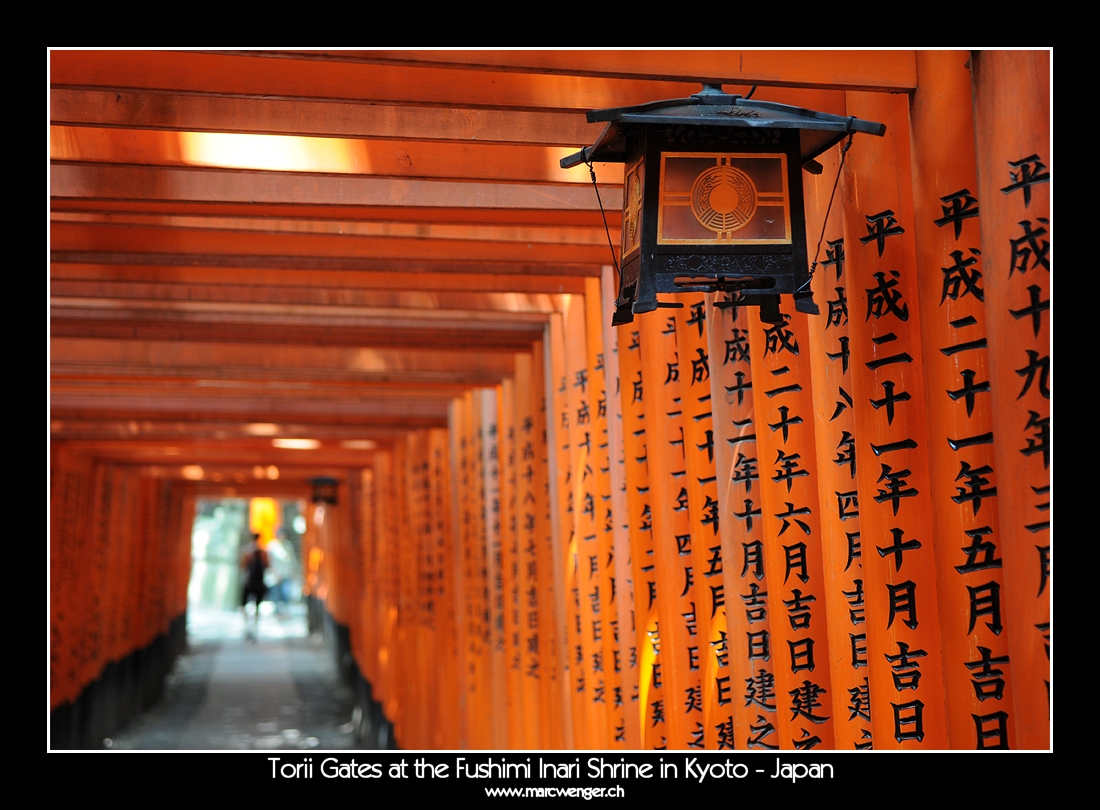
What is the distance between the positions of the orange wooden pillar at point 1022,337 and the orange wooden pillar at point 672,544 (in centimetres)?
239

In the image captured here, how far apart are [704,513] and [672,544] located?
420 millimetres

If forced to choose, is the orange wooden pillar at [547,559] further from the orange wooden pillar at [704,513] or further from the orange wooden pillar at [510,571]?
the orange wooden pillar at [704,513]

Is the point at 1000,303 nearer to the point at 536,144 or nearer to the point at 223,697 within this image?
the point at 536,144

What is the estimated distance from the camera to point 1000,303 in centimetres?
329

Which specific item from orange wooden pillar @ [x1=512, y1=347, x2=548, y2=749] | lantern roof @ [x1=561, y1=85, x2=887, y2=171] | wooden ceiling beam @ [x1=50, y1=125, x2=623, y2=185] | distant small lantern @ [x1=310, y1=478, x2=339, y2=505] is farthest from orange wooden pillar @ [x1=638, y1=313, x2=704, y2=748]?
distant small lantern @ [x1=310, y1=478, x2=339, y2=505]

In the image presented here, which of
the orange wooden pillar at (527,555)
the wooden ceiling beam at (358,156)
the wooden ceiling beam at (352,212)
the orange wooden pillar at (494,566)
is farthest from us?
the orange wooden pillar at (494,566)

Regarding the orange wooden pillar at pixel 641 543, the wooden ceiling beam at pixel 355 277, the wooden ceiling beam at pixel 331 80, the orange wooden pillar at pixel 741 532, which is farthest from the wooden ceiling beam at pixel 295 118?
the wooden ceiling beam at pixel 355 277

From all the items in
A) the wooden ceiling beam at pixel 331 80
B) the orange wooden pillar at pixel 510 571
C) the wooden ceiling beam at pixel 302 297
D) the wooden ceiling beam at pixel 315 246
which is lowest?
the orange wooden pillar at pixel 510 571

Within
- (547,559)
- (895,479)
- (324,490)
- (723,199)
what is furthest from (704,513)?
(324,490)

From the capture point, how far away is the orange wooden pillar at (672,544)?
18.5ft

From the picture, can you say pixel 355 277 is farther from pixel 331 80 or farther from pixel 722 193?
pixel 722 193

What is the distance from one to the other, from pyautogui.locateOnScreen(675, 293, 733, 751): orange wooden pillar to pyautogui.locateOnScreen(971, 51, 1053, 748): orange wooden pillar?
1.93m

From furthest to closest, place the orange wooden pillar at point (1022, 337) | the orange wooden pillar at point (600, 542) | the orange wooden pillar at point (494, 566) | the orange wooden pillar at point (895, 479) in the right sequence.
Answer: the orange wooden pillar at point (494, 566) → the orange wooden pillar at point (600, 542) → the orange wooden pillar at point (895, 479) → the orange wooden pillar at point (1022, 337)

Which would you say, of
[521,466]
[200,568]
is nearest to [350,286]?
[521,466]
